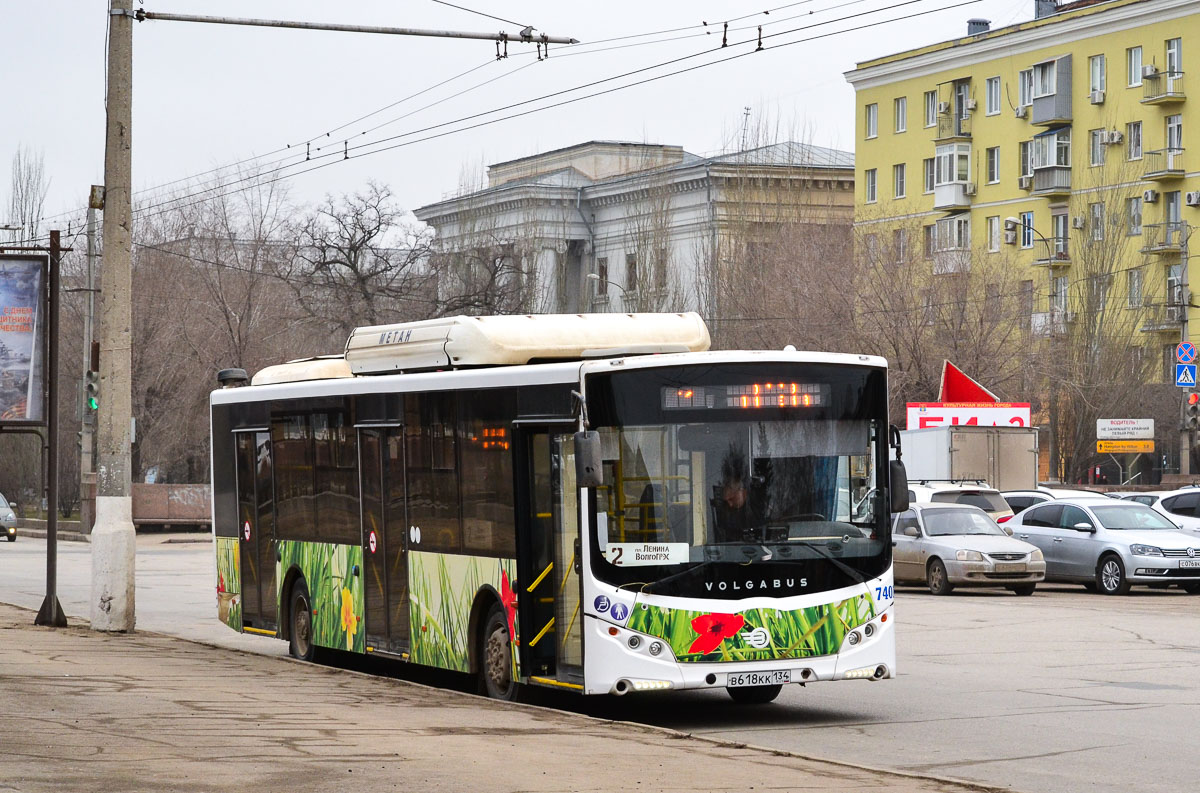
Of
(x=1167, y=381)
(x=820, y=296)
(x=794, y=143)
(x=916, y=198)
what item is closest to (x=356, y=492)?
(x=820, y=296)

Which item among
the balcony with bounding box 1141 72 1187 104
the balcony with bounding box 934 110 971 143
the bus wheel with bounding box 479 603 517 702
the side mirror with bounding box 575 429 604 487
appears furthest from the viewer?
the balcony with bounding box 934 110 971 143

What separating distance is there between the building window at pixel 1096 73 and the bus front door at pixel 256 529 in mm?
56869

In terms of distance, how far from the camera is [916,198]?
76.4 m

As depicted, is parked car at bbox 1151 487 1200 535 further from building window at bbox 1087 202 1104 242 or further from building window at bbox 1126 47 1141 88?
building window at bbox 1126 47 1141 88

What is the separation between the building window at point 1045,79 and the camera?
230 ft

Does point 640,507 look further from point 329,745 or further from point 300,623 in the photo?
point 300,623

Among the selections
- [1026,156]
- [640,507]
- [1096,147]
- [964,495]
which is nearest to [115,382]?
[640,507]

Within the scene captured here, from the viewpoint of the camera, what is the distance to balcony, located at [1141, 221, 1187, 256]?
65812 mm

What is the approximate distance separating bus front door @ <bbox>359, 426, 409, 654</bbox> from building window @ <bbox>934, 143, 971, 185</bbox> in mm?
61683

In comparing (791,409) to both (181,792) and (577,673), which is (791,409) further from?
(181,792)

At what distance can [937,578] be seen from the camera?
27859mm

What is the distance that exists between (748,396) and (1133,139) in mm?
59387

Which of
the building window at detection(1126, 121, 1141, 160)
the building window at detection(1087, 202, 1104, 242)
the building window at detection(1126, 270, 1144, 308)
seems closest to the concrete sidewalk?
the building window at detection(1087, 202, 1104, 242)

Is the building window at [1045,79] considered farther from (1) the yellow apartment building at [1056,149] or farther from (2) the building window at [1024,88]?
(2) the building window at [1024,88]
